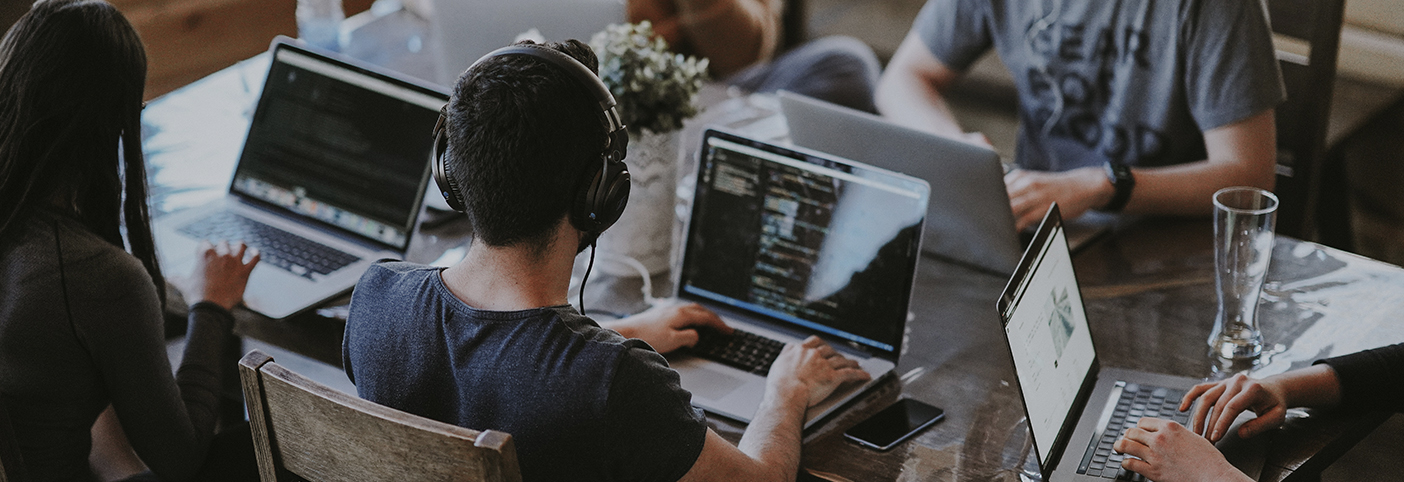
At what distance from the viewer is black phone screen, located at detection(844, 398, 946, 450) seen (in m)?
1.42

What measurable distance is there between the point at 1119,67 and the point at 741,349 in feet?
3.27

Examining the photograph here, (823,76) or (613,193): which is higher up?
(613,193)

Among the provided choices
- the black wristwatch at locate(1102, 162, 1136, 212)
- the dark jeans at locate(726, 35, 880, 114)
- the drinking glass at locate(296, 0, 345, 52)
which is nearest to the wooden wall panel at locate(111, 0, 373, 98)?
the drinking glass at locate(296, 0, 345, 52)

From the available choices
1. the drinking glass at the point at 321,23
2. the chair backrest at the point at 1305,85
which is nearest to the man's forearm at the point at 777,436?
the chair backrest at the point at 1305,85

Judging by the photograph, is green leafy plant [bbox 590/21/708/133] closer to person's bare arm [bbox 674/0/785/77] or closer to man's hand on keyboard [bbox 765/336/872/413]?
man's hand on keyboard [bbox 765/336/872/413]

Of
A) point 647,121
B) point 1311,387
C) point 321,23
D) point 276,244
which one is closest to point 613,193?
point 647,121

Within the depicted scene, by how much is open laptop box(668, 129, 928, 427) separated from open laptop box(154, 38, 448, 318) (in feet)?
1.56

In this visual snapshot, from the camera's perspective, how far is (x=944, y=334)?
168 cm

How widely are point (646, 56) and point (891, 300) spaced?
20.4 inches

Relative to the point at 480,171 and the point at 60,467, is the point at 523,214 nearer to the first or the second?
the point at 480,171

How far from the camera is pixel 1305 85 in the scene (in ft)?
7.20

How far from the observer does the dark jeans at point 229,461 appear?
1.71 m

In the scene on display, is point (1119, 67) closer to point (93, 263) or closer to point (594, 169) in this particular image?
point (594, 169)

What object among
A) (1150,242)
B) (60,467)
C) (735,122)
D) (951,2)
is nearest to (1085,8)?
(951,2)
